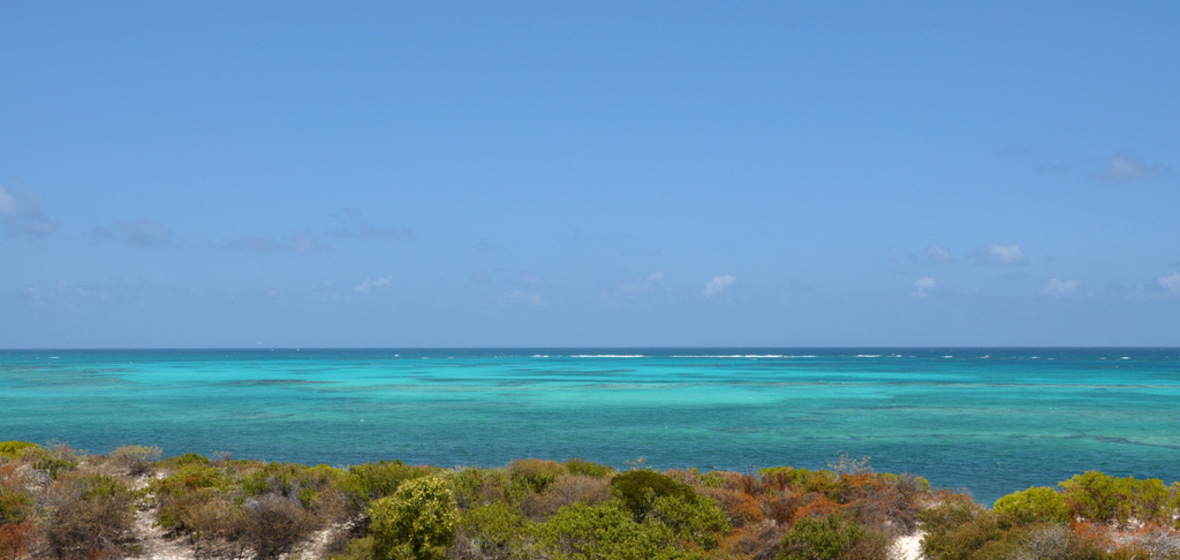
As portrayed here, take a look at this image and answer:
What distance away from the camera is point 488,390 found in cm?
7181

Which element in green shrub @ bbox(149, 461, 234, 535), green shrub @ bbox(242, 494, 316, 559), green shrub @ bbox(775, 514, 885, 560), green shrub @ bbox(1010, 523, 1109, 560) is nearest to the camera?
green shrub @ bbox(1010, 523, 1109, 560)

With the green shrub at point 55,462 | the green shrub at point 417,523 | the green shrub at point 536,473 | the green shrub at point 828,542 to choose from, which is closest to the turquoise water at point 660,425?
the green shrub at point 55,462

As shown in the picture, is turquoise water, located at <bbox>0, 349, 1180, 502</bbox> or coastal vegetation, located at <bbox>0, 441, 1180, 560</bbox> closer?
coastal vegetation, located at <bbox>0, 441, 1180, 560</bbox>

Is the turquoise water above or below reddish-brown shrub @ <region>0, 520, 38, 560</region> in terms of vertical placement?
below

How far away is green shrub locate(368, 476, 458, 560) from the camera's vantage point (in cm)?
1270

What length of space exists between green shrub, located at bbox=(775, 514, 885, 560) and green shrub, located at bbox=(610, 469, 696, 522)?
8.28 feet

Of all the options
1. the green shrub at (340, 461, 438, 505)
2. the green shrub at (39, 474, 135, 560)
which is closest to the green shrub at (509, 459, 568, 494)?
the green shrub at (340, 461, 438, 505)

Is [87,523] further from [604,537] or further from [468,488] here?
[604,537]

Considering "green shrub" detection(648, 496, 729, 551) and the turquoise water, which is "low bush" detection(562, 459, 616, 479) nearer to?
"green shrub" detection(648, 496, 729, 551)

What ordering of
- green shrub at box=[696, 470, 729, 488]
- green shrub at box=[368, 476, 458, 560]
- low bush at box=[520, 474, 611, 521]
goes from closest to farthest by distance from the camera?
1. green shrub at box=[368, 476, 458, 560]
2. low bush at box=[520, 474, 611, 521]
3. green shrub at box=[696, 470, 729, 488]

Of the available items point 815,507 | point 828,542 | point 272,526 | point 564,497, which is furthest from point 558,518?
point 272,526

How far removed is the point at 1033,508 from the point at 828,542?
15.7 ft

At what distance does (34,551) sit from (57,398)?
57.0m

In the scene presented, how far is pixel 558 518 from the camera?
12891 mm
